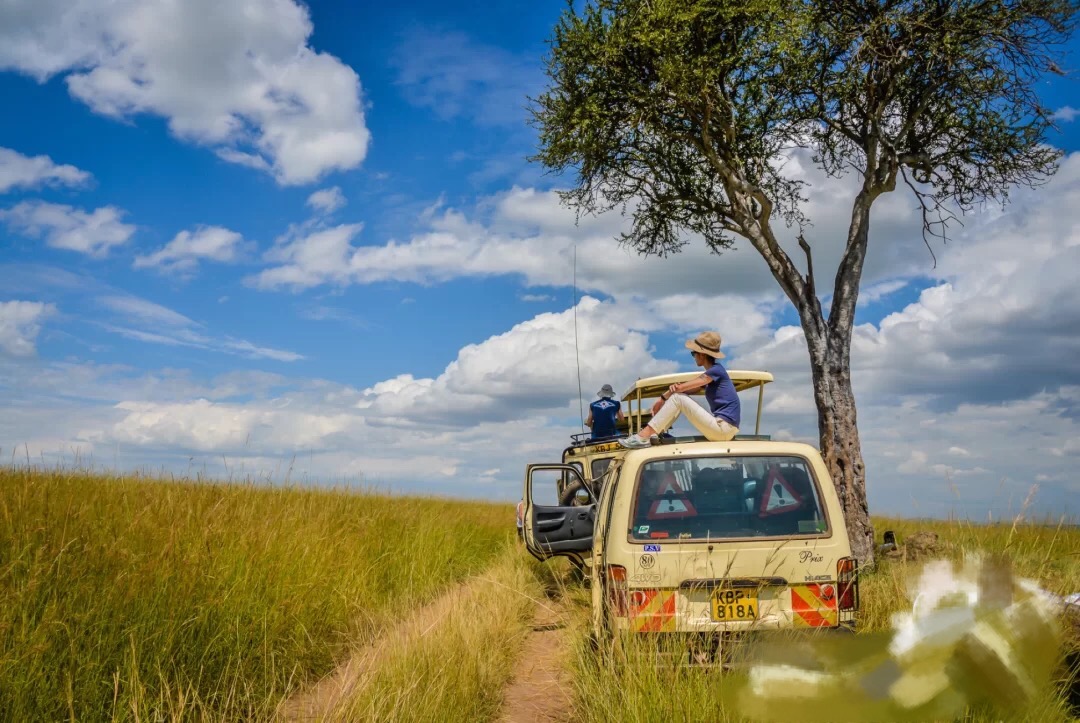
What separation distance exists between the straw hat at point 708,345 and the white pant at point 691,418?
964 millimetres

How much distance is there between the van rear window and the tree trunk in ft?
22.7

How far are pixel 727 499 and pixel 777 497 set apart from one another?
1.20 feet

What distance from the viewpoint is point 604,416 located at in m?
13.5

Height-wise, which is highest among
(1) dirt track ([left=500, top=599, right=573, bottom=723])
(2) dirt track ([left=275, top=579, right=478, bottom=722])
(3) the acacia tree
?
(3) the acacia tree

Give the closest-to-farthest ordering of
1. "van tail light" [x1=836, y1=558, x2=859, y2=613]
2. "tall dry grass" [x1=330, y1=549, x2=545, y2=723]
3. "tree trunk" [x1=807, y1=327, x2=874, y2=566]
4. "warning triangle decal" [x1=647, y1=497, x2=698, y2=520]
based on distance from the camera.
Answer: "tall dry grass" [x1=330, y1=549, x2=545, y2=723] < "van tail light" [x1=836, y1=558, x2=859, y2=613] < "warning triangle decal" [x1=647, y1=497, x2=698, y2=520] < "tree trunk" [x1=807, y1=327, x2=874, y2=566]

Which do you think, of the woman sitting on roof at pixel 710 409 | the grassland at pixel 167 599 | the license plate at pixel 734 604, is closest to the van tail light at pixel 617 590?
the license plate at pixel 734 604

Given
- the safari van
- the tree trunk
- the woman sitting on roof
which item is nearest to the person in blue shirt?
the tree trunk

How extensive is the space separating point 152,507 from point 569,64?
11088mm

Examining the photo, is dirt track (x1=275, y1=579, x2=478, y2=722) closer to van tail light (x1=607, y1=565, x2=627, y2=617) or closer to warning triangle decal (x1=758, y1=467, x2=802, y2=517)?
van tail light (x1=607, y1=565, x2=627, y2=617)

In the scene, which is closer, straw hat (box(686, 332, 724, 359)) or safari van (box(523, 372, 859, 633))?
safari van (box(523, 372, 859, 633))

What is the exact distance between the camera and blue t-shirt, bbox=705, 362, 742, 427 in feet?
28.8

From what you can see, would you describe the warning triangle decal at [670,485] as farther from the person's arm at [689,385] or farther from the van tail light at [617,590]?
the person's arm at [689,385]

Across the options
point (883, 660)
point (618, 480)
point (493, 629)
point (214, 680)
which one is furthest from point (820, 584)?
point (214, 680)

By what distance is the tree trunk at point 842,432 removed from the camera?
500 inches
